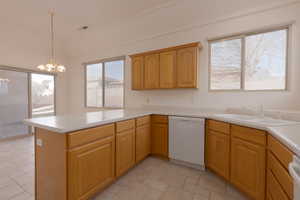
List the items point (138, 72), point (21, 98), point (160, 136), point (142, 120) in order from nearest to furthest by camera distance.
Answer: point (142, 120) < point (160, 136) < point (138, 72) < point (21, 98)

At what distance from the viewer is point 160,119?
2.68 meters

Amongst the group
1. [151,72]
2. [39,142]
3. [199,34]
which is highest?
[199,34]

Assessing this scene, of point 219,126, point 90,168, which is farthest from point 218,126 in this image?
point 90,168

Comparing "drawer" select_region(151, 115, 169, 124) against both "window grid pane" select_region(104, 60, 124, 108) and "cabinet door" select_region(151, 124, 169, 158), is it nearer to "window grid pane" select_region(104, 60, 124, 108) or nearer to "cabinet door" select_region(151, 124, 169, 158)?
"cabinet door" select_region(151, 124, 169, 158)

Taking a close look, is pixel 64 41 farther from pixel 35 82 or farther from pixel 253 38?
pixel 253 38

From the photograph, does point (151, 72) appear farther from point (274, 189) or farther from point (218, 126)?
point (274, 189)

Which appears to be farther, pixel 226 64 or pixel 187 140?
pixel 226 64

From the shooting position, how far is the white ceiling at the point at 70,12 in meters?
3.00

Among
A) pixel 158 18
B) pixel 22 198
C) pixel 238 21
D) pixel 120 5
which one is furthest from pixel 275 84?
pixel 22 198

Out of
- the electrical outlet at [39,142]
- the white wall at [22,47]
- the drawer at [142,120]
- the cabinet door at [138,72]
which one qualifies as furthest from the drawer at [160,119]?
the white wall at [22,47]

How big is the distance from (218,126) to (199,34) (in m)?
2.00

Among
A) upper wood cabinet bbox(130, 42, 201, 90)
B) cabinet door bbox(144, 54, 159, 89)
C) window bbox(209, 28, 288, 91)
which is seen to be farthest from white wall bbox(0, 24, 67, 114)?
window bbox(209, 28, 288, 91)

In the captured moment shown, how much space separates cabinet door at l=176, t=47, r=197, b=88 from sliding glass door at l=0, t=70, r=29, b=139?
4613 mm

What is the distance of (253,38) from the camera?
2521 mm
